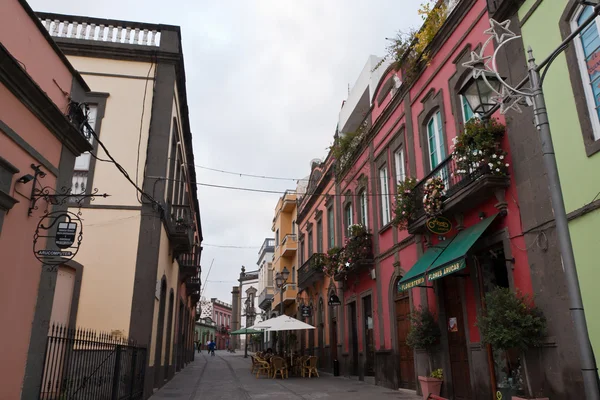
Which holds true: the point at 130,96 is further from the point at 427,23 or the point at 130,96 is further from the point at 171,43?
the point at 427,23

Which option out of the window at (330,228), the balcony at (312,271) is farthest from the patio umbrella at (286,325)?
the window at (330,228)

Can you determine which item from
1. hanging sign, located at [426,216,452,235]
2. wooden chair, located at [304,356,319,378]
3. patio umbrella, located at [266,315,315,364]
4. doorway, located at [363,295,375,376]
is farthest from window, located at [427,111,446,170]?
wooden chair, located at [304,356,319,378]

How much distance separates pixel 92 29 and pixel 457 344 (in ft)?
41.5

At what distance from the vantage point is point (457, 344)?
1020 centimetres

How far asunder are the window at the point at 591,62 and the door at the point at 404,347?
690 centimetres

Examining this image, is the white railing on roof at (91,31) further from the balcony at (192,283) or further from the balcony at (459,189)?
the balcony at (192,283)

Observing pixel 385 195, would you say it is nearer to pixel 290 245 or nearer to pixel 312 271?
pixel 312 271

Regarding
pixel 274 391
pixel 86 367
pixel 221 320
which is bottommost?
pixel 274 391

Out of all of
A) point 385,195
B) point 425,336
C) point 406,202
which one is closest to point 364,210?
Answer: point 385,195

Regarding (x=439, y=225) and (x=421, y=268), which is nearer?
(x=439, y=225)

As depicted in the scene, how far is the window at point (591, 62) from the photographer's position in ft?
22.4

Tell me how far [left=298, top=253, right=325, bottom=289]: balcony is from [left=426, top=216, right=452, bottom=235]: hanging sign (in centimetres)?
913

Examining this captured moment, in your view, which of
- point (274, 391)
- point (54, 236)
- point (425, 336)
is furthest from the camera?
point (274, 391)

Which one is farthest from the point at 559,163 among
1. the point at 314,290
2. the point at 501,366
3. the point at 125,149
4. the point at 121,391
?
the point at 314,290
